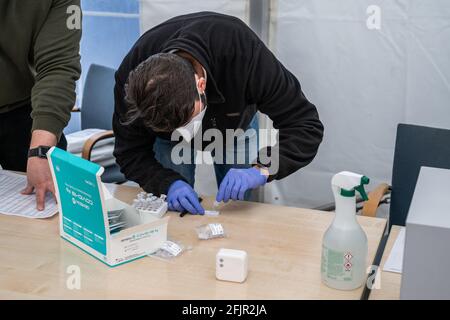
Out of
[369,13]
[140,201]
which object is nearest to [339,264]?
[140,201]

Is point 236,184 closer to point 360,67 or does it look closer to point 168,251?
point 168,251

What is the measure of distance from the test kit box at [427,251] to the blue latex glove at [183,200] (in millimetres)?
671

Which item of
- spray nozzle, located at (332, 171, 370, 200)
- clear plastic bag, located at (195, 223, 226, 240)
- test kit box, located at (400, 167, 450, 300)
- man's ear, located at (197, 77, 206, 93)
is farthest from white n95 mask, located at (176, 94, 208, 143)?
test kit box, located at (400, 167, 450, 300)

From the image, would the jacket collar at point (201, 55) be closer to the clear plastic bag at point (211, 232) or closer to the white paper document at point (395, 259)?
the clear plastic bag at point (211, 232)

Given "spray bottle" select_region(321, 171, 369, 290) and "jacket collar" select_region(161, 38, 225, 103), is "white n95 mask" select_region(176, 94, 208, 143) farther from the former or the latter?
"spray bottle" select_region(321, 171, 369, 290)

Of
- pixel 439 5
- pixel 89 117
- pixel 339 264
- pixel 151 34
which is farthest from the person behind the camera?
pixel 89 117

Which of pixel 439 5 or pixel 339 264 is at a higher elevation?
pixel 439 5

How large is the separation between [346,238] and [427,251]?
0.63 ft

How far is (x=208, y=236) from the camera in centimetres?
134

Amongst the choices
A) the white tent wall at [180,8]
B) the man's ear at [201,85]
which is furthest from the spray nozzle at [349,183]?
the white tent wall at [180,8]

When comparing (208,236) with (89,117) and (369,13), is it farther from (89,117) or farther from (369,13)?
(89,117)

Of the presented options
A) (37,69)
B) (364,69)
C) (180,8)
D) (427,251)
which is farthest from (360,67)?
(427,251)

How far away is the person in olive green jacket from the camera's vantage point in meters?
1.63
